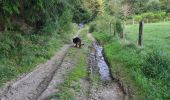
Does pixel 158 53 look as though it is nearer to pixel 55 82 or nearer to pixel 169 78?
pixel 169 78

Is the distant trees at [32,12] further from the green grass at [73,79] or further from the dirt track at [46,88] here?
the green grass at [73,79]

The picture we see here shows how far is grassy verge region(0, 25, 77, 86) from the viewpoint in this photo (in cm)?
1459

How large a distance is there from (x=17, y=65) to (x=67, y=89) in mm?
5066

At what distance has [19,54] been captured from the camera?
56.6ft

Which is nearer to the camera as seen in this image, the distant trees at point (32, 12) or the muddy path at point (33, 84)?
the muddy path at point (33, 84)

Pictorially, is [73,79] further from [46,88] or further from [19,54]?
[19,54]

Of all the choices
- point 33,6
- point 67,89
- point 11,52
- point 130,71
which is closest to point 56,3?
point 33,6

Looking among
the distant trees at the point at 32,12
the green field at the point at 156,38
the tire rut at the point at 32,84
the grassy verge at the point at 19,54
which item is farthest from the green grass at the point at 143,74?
the distant trees at the point at 32,12

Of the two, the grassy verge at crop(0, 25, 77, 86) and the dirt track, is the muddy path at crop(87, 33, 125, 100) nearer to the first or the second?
the dirt track

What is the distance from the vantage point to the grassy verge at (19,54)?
47.9 ft

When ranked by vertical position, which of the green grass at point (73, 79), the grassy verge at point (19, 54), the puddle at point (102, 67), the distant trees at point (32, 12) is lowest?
the puddle at point (102, 67)

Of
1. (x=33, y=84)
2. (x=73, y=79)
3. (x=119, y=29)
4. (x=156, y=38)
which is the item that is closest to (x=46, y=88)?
(x=33, y=84)

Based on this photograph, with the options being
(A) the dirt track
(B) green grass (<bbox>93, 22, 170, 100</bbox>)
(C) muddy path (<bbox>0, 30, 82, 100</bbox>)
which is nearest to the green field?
(B) green grass (<bbox>93, 22, 170, 100</bbox>)

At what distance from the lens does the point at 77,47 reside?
2361cm
